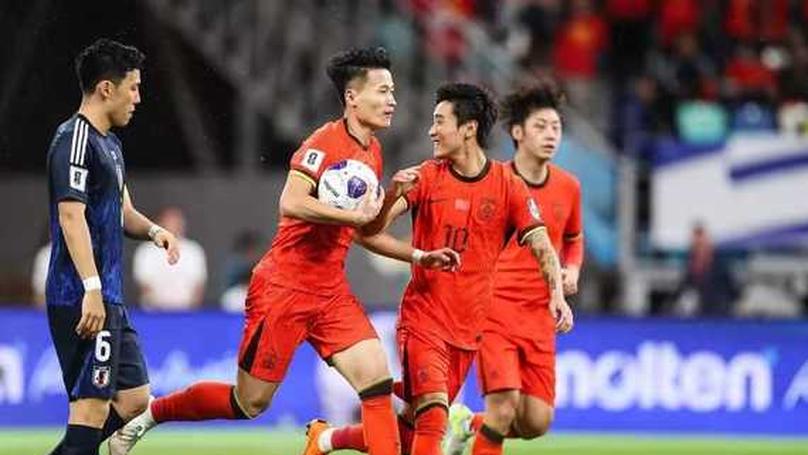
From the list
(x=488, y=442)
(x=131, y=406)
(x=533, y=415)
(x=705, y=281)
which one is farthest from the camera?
(x=705, y=281)

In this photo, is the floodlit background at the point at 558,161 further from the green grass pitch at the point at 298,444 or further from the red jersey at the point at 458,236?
the red jersey at the point at 458,236

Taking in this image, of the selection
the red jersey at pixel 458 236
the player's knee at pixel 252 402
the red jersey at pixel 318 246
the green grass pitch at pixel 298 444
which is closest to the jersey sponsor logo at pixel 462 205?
the red jersey at pixel 458 236

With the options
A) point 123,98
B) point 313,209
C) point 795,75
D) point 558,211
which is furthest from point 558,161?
point 123,98

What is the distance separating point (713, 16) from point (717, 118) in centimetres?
201

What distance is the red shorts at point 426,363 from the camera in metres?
11.8

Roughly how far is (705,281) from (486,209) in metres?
9.88

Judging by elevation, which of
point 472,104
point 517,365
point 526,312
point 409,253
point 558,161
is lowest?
point 517,365

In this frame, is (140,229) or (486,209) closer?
(140,229)

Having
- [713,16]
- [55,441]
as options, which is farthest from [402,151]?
[55,441]

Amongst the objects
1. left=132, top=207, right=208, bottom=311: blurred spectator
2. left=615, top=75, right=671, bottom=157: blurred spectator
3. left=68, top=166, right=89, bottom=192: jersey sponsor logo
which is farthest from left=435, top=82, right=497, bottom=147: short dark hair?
left=615, top=75, right=671, bottom=157: blurred spectator

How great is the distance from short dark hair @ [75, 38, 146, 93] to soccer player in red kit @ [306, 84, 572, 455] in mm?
1793

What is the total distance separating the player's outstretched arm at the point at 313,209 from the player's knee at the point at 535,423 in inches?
82.0

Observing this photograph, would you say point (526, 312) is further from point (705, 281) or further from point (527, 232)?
point (705, 281)

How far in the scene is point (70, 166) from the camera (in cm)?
1044
